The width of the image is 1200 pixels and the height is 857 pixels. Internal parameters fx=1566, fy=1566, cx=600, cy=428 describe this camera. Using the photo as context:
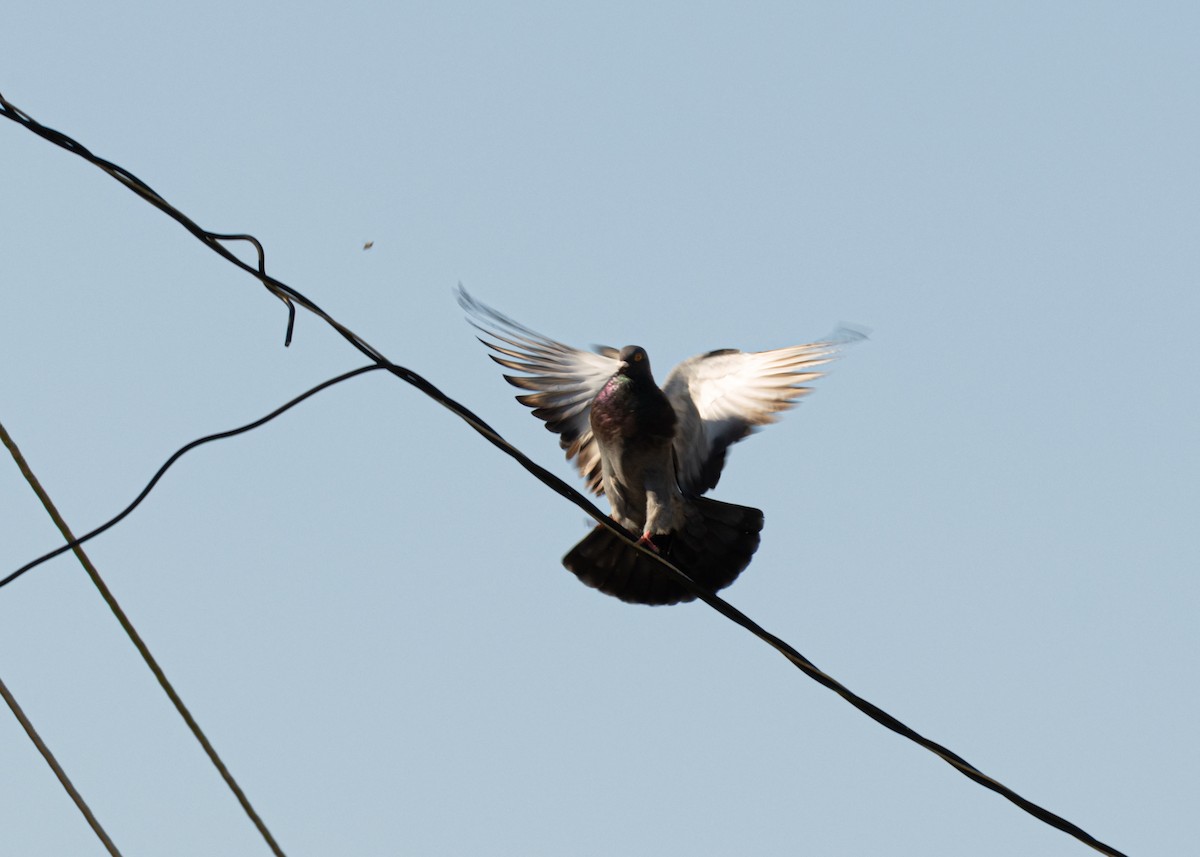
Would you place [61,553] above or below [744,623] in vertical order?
below

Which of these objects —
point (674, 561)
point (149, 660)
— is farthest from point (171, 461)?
point (674, 561)

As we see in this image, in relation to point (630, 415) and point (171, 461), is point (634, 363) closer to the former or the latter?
point (630, 415)

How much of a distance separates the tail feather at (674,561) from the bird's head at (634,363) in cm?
67

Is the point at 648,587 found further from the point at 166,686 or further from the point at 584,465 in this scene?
the point at 166,686

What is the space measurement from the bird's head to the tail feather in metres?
0.67

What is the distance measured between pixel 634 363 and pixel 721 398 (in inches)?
15.9

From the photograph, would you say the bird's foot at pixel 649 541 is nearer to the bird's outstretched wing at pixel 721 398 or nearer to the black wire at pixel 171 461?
the bird's outstretched wing at pixel 721 398

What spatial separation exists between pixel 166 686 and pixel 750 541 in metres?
3.22

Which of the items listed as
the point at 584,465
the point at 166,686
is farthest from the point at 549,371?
the point at 166,686

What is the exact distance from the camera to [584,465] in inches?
278

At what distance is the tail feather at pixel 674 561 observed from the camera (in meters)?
6.33

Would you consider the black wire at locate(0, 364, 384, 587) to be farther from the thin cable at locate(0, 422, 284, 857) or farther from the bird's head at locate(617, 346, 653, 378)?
the bird's head at locate(617, 346, 653, 378)

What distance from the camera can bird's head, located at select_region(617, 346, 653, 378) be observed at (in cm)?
674

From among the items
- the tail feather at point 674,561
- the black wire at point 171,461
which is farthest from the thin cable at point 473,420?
the tail feather at point 674,561
